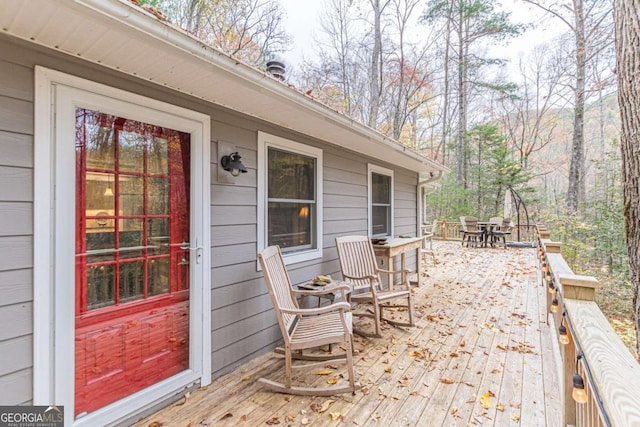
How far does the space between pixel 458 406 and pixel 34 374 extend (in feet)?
8.58

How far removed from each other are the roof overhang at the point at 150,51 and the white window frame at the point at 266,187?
29 centimetres

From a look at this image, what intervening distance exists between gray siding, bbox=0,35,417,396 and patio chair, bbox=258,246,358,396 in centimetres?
31

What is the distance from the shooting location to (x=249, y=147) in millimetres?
2959

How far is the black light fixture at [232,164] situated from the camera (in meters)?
2.66

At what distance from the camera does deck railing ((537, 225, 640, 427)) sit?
844 millimetres

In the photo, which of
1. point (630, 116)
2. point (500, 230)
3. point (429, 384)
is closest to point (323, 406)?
point (429, 384)

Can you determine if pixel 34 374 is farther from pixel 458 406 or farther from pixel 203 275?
pixel 458 406

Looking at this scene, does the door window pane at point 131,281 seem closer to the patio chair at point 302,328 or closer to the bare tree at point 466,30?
the patio chair at point 302,328

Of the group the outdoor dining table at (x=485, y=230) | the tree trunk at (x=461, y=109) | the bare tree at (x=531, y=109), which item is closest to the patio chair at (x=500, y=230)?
the outdoor dining table at (x=485, y=230)

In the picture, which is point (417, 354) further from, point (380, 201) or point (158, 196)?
point (380, 201)

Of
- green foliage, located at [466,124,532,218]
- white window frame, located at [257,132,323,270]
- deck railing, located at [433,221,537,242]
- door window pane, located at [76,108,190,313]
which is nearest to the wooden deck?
door window pane, located at [76,108,190,313]

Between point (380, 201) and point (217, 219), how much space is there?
3.73 m

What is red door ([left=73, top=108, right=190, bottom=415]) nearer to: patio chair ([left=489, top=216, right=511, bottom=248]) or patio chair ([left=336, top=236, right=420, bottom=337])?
patio chair ([left=336, top=236, right=420, bottom=337])
